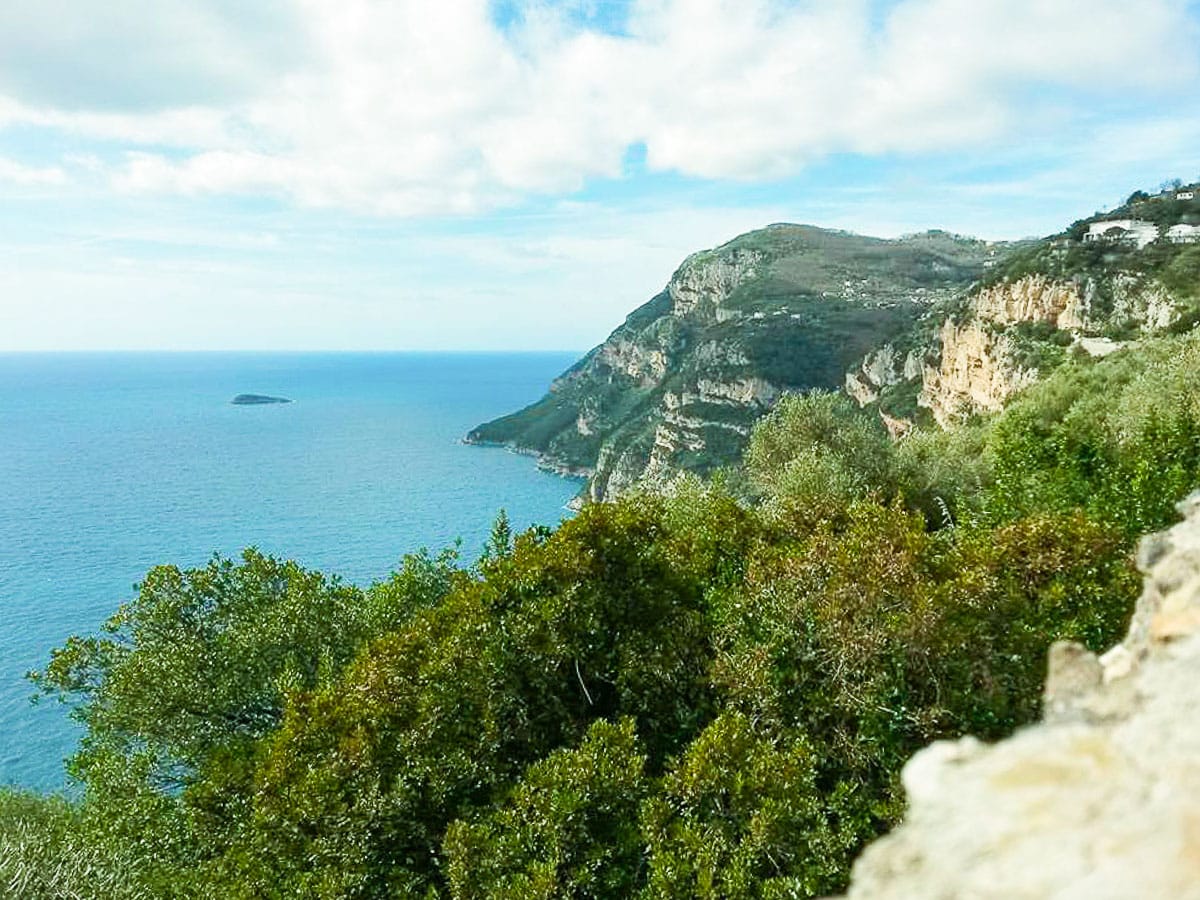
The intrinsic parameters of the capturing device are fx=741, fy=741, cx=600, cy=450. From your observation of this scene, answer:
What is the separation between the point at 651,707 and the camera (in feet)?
51.6

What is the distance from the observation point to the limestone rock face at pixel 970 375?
77.5 metres

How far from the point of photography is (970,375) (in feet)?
291

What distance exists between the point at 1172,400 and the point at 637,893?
3539 cm

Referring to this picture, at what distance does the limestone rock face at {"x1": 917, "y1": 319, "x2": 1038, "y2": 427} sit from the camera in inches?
3051

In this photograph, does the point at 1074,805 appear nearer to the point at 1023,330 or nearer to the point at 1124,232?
the point at 1023,330

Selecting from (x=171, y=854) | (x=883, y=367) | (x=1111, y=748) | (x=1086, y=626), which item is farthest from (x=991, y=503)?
(x=883, y=367)

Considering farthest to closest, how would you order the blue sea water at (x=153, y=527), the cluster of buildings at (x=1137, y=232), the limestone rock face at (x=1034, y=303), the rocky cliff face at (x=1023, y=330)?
the cluster of buildings at (x=1137, y=232) < the blue sea water at (x=153, y=527) < the limestone rock face at (x=1034, y=303) < the rocky cliff face at (x=1023, y=330)

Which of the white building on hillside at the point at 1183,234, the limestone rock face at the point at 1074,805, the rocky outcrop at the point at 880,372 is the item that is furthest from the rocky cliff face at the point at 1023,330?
the limestone rock face at the point at 1074,805

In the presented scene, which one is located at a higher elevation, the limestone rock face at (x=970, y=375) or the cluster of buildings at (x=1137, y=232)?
the cluster of buildings at (x=1137, y=232)

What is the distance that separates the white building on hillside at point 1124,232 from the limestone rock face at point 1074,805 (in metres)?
98.2

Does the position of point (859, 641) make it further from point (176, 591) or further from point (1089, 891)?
point (176, 591)

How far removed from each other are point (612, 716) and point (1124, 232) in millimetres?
101849

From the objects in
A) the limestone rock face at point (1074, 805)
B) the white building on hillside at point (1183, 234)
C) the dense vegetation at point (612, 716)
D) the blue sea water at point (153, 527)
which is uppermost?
the white building on hillside at point (1183, 234)

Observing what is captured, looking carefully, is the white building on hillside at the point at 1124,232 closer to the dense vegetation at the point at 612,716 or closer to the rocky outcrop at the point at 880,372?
the rocky outcrop at the point at 880,372
